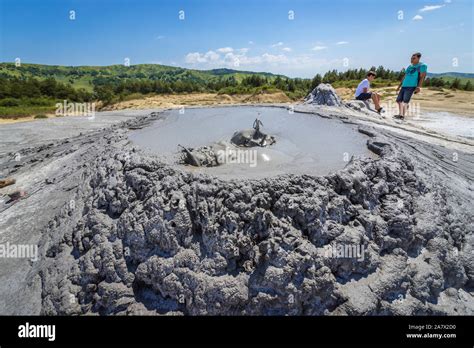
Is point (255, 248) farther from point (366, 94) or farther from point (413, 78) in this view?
point (366, 94)

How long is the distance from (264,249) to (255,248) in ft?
0.34

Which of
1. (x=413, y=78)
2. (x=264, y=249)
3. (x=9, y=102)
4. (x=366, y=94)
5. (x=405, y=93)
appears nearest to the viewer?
(x=264, y=249)

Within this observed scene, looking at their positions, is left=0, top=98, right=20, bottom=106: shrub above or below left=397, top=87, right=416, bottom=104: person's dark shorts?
above

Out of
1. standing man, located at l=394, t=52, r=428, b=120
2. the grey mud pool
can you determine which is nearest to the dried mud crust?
the grey mud pool

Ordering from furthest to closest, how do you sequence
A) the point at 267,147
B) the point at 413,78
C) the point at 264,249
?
the point at 413,78
the point at 267,147
the point at 264,249

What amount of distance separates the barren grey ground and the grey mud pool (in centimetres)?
34

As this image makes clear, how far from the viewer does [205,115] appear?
7574 mm

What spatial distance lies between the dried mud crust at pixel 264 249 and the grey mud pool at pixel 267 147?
14.5 inches

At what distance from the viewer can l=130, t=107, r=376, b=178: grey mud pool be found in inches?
144

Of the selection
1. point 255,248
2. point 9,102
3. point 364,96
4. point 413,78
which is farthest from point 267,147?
point 9,102

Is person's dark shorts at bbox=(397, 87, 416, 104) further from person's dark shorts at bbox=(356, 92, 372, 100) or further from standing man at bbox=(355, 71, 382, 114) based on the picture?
person's dark shorts at bbox=(356, 92, 372, 100)

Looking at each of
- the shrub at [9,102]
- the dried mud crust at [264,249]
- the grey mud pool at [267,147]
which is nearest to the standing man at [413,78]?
the grey mud pool at [267,147]

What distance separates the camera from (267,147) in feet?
14.8
